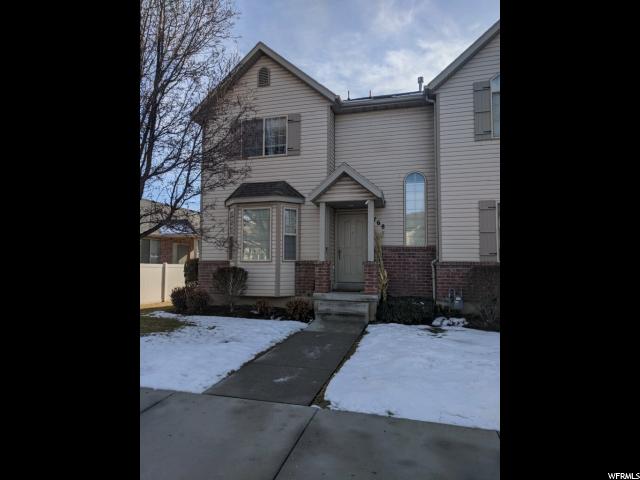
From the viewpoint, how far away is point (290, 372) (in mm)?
4801

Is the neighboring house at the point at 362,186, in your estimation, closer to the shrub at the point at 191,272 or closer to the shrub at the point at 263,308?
the shrub at the point at 263,308

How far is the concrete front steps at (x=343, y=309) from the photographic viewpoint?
26.6 feet

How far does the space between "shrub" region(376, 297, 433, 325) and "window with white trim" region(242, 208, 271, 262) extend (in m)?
3.52

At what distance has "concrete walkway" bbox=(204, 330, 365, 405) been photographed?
4031 mm

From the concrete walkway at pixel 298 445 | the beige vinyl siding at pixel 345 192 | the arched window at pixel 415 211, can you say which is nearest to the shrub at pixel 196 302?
the beige vinyl siding at pixel 345 192

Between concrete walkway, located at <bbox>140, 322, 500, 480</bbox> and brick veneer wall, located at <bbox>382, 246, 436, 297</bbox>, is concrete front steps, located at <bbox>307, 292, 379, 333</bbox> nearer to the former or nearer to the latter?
brick veneer wall, located at <bbox>382, 246, 436, 297</bbox>

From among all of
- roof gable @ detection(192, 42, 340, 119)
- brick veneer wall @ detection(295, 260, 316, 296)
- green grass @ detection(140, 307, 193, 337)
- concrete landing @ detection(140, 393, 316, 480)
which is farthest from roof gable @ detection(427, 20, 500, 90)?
concrete landing @ detection(140, 393, 316, 480)

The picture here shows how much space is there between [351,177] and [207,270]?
521cm

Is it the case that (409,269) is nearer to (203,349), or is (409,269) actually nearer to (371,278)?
(371,278)

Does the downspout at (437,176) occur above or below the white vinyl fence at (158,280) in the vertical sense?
above

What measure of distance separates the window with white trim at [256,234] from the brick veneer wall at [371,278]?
2897 millimetres
